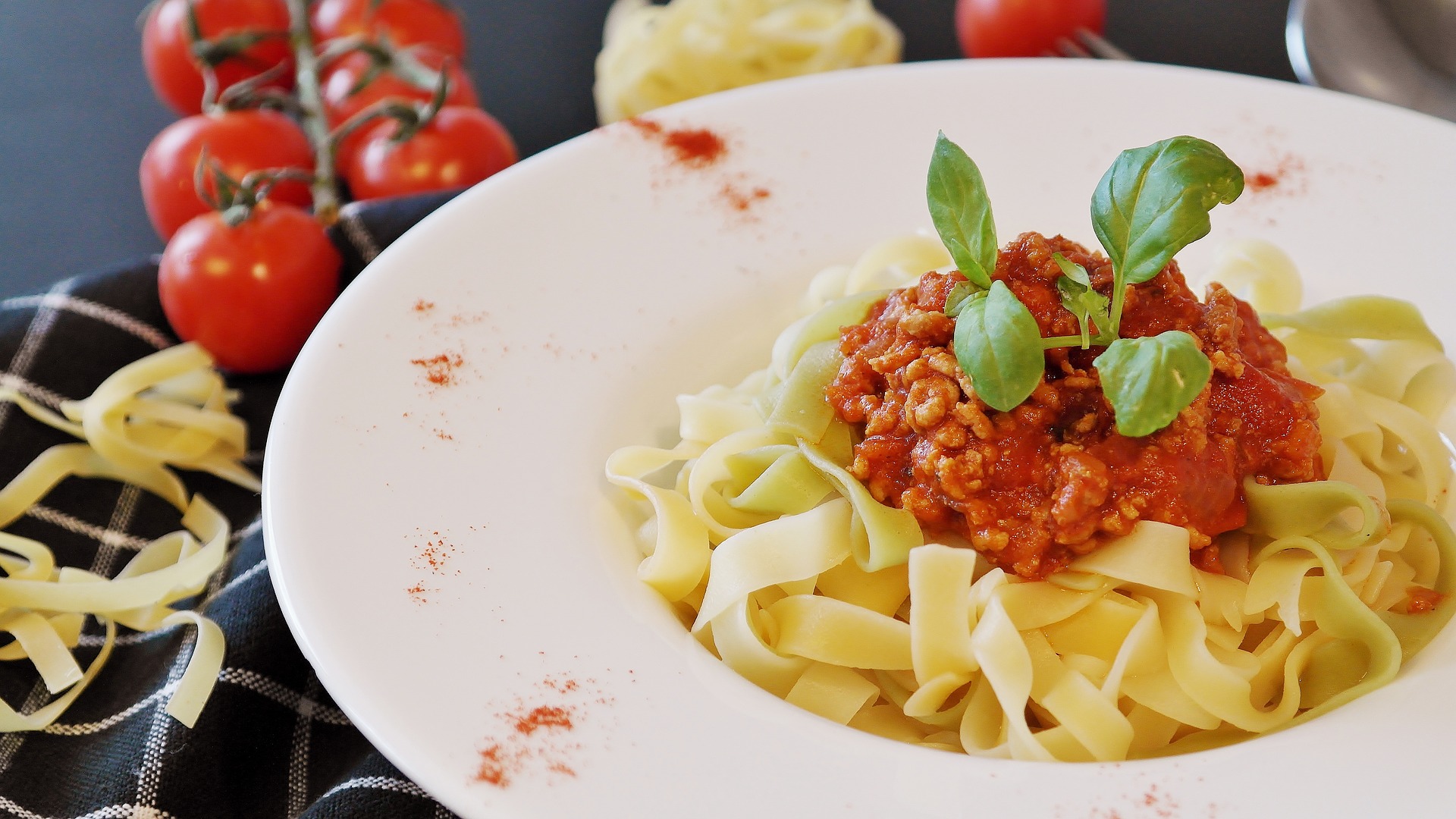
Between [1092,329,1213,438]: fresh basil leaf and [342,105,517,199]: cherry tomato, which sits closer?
[1092,329,1213,438]: fresh basil leaf

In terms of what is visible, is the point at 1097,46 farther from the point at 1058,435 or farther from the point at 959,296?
the point at 1058,435

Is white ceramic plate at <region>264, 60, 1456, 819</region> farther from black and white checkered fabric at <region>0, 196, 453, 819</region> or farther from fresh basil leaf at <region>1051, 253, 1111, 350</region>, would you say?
fresh basil leaf at <region>1051, 253, 1111, 350</region>

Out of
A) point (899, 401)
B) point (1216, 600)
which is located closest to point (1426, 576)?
point (1216, 600)

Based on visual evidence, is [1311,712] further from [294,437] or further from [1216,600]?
[294,437]

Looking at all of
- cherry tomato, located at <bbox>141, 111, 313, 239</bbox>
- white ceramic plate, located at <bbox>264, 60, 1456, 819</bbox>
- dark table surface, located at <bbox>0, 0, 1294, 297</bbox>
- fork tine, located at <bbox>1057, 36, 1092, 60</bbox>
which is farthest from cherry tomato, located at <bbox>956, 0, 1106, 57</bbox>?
cherry tomato, located at <bbox>141, 111, 313, 239</bbox>

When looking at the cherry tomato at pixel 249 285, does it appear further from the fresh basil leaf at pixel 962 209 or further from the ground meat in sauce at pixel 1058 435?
the fresh basil leaf at pixel 962 209

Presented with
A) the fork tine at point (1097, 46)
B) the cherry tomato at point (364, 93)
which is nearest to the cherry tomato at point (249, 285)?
the cherry tomato at point (364, 93)
